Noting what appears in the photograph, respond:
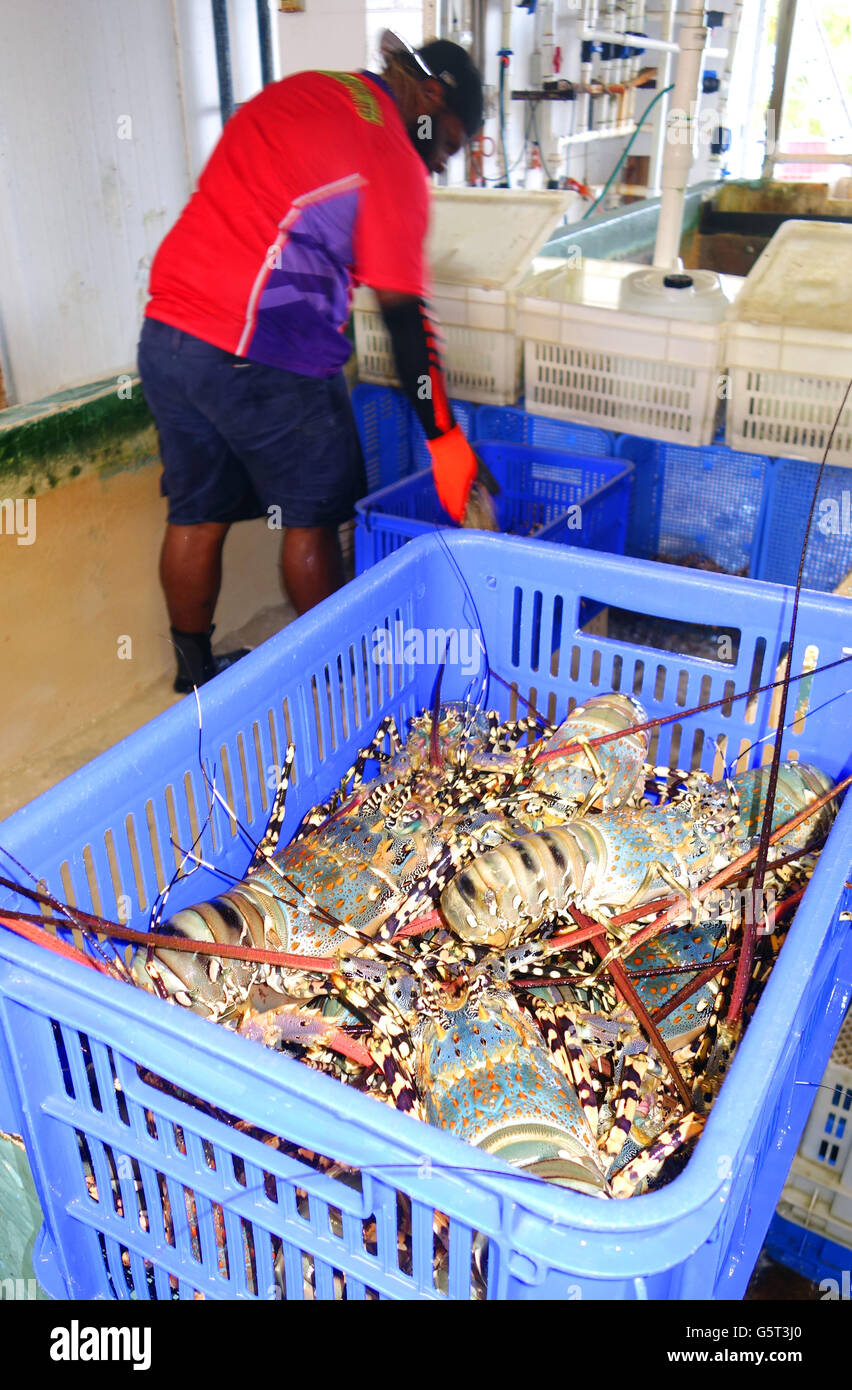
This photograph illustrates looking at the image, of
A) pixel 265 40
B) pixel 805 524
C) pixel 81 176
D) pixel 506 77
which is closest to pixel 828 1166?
pixel 805 524

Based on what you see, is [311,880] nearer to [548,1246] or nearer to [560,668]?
[560,668]

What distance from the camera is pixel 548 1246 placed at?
75cm

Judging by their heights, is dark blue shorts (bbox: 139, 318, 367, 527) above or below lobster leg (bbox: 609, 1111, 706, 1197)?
above

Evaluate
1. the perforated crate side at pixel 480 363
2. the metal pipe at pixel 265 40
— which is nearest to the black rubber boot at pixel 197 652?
the perforated crate side at pixel 480 363

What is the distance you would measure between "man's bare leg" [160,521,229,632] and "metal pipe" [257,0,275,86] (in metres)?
1.95

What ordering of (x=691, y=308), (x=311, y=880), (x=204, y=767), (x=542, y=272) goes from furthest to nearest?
(x=542, y=272), (x=691, y=308), (x=311, y=880), (x=204, y=767)

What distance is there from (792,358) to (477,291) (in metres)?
0.87

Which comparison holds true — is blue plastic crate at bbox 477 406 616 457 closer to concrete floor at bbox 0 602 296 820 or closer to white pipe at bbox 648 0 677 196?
concrete floor at bbox 0 602 296 820

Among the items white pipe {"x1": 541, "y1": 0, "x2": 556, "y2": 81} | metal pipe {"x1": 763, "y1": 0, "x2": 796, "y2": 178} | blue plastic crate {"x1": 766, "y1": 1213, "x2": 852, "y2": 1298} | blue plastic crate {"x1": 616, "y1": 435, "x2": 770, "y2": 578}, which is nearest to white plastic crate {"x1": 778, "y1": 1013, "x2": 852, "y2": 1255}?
blue plastic crate {"x1": 766, "y1": 1213, "x2": 852, "y2": 1298}

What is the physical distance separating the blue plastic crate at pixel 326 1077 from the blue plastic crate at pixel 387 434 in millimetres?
1689

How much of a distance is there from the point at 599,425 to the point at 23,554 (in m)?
1.52

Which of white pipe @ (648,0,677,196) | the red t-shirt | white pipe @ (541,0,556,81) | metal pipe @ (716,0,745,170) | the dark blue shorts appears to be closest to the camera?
the red t-shirt

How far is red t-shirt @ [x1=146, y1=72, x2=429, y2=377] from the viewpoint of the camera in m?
2.20

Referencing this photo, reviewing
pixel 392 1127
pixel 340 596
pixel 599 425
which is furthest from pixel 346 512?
pixel 392 1127
